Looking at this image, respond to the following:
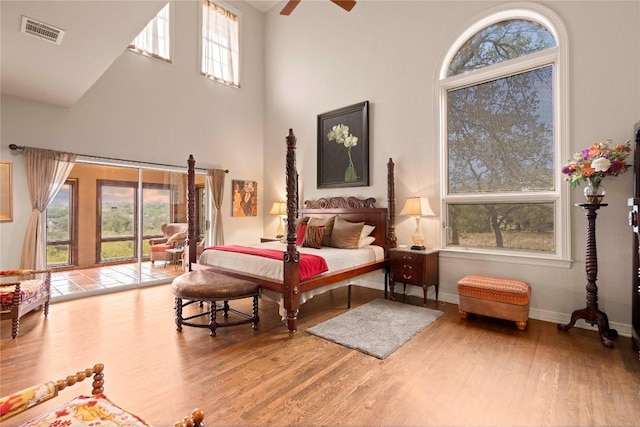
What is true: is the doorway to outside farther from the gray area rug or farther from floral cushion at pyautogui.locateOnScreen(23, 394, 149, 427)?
floral cushion at pyautogui.locateOnScreen(23, 394, 149, 427)

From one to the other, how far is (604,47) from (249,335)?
470 cm

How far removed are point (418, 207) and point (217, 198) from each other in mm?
3748

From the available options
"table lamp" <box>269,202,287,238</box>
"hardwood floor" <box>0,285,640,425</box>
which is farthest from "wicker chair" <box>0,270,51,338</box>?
"table lamp" <box>269,202,287,238</box>

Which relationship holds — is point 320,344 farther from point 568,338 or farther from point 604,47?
point 604,47

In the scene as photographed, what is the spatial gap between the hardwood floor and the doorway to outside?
152 cm

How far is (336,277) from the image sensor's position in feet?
12.5

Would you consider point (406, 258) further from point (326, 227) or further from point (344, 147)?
point (344, 147)

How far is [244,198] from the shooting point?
6.55 metres

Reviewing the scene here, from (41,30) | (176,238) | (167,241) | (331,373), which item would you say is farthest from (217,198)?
(331,373)

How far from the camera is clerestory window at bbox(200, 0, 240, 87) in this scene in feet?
19.8

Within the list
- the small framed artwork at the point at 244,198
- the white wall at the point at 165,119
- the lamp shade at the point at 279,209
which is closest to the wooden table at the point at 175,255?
the white wall at the point at 165,119

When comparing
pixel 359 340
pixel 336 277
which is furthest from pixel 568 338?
pixel 336 277

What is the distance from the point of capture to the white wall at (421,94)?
3.22 m

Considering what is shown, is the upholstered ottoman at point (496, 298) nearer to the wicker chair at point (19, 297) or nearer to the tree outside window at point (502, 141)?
the tree outside window at point (502, 141)
